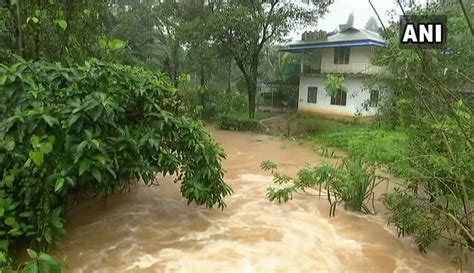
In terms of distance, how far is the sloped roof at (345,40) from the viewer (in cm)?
1616

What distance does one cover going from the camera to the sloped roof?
16.2 m

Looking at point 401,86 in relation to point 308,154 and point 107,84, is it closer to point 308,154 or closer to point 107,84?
point 308,154

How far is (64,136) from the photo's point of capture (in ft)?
12.8

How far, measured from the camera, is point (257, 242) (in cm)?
492

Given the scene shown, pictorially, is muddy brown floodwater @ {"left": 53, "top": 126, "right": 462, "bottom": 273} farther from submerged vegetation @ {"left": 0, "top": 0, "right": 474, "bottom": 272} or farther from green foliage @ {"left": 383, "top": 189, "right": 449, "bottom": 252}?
green foliage @ {"left": 383, "top": 189, "right": 449, "bottom": 252}

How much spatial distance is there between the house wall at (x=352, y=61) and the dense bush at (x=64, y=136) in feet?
42.1

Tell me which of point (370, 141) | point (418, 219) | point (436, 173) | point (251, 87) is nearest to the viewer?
point (418, 219)

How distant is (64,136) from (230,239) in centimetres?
231

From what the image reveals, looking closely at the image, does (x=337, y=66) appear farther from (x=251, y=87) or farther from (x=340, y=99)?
(x=251, y=87)

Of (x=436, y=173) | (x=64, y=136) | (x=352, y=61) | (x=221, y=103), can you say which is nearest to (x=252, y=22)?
(x=221, y=103)

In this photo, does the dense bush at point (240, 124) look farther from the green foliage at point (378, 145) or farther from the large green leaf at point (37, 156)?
the large green leaf at point (37, 156)

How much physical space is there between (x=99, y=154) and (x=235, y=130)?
11362mm
